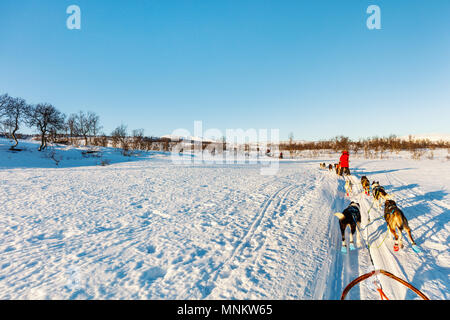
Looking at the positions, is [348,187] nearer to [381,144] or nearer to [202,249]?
[202,249]

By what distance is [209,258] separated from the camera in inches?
130

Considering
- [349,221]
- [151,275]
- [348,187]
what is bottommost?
[151,275]

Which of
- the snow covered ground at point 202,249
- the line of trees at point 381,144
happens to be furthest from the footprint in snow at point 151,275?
the line of trees at point 381,144

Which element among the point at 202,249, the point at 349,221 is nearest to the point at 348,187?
the point at 349,221

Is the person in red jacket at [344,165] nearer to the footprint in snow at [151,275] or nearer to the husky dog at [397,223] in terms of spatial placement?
the husky dog at [397,223]

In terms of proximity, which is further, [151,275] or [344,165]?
[344,165]

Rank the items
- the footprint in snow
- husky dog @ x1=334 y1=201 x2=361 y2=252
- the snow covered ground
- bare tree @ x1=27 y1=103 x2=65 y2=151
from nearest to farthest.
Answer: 1. the snow covered ground
2. the footprint in snow
3. husky dog @ x1=334 y1=201 x2=361 y2=252
4. bare tree @ x1=27 y1=103 x2=65 y2=151

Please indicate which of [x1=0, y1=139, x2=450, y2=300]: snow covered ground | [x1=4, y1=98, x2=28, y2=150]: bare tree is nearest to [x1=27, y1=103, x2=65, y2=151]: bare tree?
[x1=4, y1=98, x2=28, y2=150]: bare tree

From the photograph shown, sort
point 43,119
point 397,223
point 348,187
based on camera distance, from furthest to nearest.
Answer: point 43,119 < point 348,187 < point 397,223

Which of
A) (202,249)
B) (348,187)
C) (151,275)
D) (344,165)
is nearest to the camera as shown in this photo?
(151,275)

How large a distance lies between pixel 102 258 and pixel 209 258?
195 centimetres

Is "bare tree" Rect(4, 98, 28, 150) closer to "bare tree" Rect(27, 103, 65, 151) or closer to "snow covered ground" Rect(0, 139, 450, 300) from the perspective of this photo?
"bare tree" Rect(27, 103, 65, 151)
